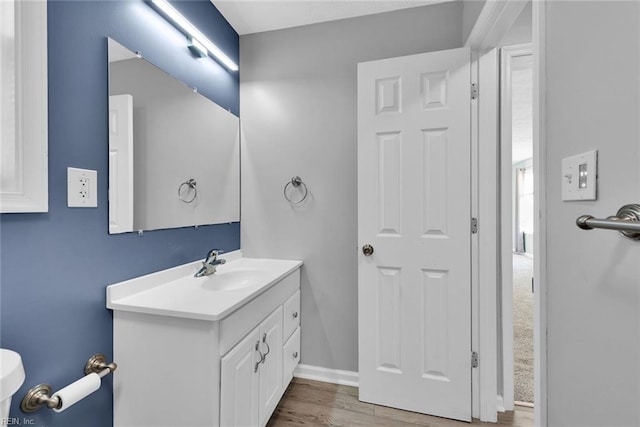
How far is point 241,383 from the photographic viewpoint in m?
1.18

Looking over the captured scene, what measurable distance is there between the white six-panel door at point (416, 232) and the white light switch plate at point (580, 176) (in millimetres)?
816

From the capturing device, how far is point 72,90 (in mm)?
1009

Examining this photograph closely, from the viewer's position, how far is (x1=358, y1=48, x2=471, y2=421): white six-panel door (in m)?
1.56

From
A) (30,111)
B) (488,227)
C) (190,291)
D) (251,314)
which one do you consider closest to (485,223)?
(488,227)

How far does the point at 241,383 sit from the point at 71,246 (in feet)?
2.72

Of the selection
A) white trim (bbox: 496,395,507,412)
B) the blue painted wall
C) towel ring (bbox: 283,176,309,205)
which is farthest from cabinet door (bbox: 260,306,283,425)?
white trim (bbox: 496,395,507,412)

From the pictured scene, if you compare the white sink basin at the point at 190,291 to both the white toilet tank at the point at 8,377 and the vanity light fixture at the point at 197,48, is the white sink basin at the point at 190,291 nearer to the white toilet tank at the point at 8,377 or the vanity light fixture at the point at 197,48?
the white toilet tank at the point at 8,377

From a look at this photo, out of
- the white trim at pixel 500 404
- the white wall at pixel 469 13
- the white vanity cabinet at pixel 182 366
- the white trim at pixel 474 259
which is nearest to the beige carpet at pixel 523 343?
the white trim at pixel 500 404

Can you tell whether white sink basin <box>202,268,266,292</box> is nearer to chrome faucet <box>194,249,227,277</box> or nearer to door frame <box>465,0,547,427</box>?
chrome faucet <box>194,249,227,277</box>

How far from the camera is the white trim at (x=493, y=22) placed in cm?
120

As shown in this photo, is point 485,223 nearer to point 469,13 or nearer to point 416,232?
point 416,232

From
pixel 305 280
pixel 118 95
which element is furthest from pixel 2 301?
pixel 305 280

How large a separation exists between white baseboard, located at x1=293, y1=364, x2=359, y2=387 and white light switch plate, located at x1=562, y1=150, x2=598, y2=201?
1670mm

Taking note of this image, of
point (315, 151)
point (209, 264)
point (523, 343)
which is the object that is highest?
point (315, 151)
